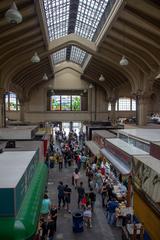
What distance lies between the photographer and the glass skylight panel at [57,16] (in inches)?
579

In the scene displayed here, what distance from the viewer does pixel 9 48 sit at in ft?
49.3

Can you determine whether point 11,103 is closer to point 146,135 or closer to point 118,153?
point 146,135

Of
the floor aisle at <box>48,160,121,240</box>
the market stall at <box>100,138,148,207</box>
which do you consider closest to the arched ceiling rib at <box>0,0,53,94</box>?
the market stall at <box>100,138,148,207</box>

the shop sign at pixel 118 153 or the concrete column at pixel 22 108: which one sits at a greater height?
the concrete column at pixel 22 108

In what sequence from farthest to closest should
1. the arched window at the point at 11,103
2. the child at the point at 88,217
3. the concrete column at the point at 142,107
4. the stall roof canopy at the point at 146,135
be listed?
1. the arched window at the point at 11,103
2. the concrete column at the point at 142,107
3. the stall roof canopy at the point at 146,135
4. the child at the point at 88,217

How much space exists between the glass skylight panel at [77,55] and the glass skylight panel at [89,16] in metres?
5.03

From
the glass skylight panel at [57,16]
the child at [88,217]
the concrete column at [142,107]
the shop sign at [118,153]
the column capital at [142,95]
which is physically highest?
the glass skylight panel at [57,16]

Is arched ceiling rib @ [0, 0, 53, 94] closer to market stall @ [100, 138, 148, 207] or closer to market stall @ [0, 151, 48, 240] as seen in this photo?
market stall @ [100, 138, 148, 207]

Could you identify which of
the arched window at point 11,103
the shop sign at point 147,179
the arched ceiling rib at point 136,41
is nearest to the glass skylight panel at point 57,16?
the arched ceiling rib at point 136,41

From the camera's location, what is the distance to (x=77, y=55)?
28.6 meters

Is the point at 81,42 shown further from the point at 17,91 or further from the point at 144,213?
the point at 144,213

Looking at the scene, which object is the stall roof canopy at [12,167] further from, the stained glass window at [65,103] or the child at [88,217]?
the stained glass window at [65,103]

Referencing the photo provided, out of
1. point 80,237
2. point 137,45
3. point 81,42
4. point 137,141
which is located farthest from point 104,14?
point 80,237

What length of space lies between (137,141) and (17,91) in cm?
1885
